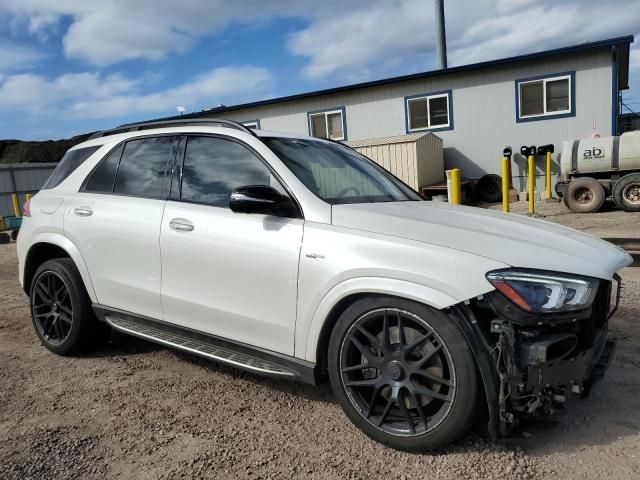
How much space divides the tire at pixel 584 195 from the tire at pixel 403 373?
35.5 feet

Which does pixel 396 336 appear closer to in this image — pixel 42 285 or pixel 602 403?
pixel 602 403

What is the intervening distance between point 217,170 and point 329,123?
15.6m

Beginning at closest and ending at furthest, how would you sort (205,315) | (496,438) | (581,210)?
(496,438), (205,315), (581,210)

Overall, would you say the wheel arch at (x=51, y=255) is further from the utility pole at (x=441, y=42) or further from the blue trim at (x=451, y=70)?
the utility pole at (x=441, y=42)

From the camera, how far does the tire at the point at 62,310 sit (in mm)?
3898

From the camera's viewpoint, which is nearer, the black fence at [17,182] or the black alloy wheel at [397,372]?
the black alloy wheel at [397,372]

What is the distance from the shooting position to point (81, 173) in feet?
13.4

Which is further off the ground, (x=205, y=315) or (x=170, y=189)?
(x=170, y=189)

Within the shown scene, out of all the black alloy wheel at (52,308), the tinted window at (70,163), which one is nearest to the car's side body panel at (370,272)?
the black alloy wheel at (52,308)

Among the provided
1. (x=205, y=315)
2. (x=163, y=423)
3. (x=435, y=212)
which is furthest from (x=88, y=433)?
(x=435, y=212)

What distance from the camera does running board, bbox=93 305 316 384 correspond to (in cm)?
281

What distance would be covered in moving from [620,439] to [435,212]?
60.3 inches

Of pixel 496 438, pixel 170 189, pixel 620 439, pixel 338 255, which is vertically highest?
pixel 170 189

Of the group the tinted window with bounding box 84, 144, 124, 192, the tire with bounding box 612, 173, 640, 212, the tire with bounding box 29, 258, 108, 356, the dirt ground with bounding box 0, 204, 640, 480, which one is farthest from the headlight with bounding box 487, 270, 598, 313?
the tire with bounding box 612, 173, 640, 212
